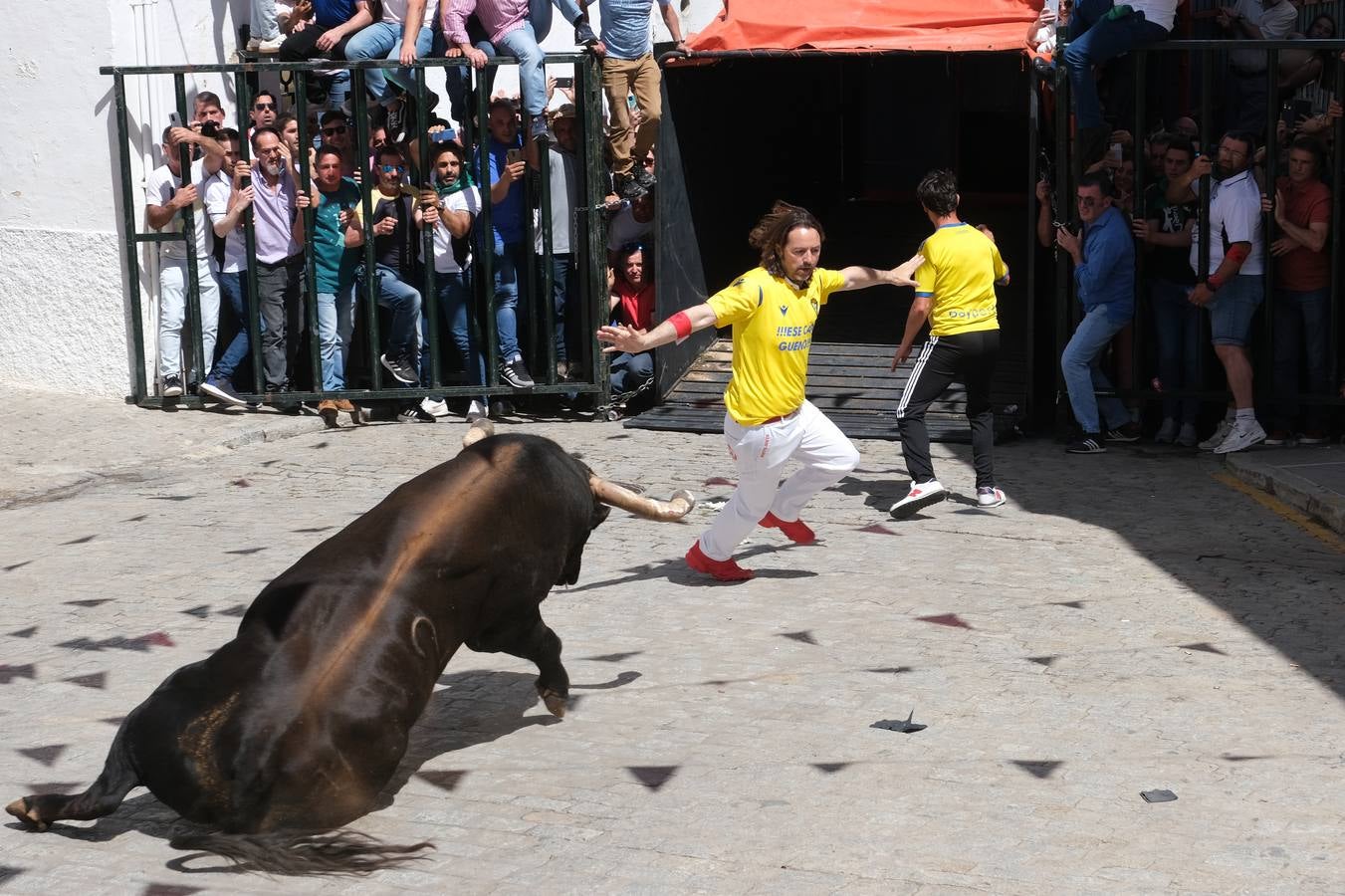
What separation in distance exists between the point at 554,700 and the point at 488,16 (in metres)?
7.26

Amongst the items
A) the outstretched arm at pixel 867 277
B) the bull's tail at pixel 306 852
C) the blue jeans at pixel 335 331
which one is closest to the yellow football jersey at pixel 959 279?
the outstretched arm at pixel 867 277

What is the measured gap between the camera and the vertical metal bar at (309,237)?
478 inches

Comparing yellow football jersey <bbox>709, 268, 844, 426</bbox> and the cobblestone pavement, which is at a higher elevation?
yellow football jersey <bbox>709, 268, 844, 426</bbox>

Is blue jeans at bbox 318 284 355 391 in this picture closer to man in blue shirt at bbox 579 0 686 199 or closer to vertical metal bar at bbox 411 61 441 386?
vertical metal bar at bbox 411 61 441 386

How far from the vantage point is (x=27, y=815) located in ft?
17.5

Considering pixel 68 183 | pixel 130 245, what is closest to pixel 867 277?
pixel 130 245

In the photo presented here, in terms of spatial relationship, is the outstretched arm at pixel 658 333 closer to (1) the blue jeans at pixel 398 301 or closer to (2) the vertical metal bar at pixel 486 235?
(2) the vertical metal bar at pixel 486 235

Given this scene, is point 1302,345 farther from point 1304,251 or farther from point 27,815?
point 27,815

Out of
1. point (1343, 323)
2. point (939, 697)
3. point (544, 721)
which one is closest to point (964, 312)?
point (1343, 323)

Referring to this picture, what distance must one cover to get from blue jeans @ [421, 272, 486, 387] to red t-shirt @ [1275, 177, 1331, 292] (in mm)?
5511

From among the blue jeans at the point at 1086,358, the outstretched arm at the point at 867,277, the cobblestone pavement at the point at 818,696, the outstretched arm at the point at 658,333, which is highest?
the outstretched arm at the point at 867,277

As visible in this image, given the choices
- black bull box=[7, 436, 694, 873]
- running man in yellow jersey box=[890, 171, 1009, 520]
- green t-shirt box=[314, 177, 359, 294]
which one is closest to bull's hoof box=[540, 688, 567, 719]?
black bull box=[7, 436, 694, 873]

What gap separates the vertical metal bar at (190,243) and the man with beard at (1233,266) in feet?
22.0

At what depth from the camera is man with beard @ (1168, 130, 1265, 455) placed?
1098 cm
